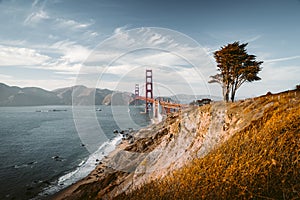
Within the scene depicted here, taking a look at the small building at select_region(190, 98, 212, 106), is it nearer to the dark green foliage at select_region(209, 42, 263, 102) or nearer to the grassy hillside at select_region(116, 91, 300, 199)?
the dark green foliage at select_region(209, 42, 263, 102)

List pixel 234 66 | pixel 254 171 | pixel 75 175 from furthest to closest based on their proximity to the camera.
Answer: pixel 75 175 < pixel 234 66 < pixel 254 171

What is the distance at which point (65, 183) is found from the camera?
1933 cm

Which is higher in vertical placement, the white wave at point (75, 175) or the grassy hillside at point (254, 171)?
the grassy hillside at point (254, 171)

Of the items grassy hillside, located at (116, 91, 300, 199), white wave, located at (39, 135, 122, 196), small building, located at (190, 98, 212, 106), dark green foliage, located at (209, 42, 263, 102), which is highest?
dark green foliage, located at (209, 42, 263, 102)

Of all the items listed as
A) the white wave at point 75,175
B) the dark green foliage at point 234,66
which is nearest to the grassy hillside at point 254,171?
the dark green foliage at point 234,66

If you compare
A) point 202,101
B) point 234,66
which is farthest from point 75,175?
point 234,66

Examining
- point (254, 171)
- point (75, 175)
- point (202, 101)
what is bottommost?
point (75, 175)

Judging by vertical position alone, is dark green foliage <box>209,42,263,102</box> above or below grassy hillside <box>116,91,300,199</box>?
above

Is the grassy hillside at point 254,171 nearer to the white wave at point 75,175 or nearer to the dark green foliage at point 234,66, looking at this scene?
the dark green foliage at point 234,66

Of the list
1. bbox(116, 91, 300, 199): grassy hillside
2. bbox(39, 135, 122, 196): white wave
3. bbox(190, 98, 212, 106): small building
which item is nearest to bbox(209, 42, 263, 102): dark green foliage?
bbox(190, 98, 212, 106): small building

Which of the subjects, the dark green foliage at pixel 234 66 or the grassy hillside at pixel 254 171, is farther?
the dark green foliage at pixel 234 66

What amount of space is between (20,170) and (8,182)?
11.3 feet

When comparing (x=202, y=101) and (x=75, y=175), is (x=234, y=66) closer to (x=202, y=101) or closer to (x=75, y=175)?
(x=202, y=101)

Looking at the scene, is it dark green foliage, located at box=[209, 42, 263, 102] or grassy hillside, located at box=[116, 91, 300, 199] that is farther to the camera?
dark green foliage, located at box=[209, 42, 263, 102]
